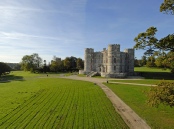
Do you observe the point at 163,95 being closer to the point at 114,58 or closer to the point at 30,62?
the point at 114,58

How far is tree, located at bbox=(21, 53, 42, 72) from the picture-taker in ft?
313

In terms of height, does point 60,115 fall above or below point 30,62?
below

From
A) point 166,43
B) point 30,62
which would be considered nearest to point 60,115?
point 166,43

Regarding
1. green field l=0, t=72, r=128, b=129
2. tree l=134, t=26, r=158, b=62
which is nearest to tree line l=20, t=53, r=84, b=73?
green field l=0, t=72, r=128, b=129

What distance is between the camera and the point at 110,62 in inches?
2571

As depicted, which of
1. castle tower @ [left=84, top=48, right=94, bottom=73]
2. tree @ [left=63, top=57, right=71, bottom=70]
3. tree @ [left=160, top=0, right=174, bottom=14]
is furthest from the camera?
tree @ [left=63, top=57, right=71, bottom=70]

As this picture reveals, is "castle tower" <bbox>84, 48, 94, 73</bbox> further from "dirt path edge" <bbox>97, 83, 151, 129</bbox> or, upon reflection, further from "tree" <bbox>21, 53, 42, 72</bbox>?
"dirt path edge" <bbox>97, 83, 151, 129</bbox>

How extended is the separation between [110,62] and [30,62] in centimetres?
5064

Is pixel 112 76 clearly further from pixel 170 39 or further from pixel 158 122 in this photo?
pixel 170 39

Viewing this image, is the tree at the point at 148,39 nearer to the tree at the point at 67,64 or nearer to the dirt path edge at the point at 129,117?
the dirt path edge at the point at 129,117

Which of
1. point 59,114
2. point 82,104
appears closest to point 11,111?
point 59,114

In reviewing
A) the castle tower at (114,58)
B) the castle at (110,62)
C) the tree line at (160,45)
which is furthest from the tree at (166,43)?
the castle tower at (114,58)

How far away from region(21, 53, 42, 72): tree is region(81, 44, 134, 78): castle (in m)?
35.9

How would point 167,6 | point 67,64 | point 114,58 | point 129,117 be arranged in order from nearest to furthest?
point 167,6
point 129,117
point 114,58
point 67,64
